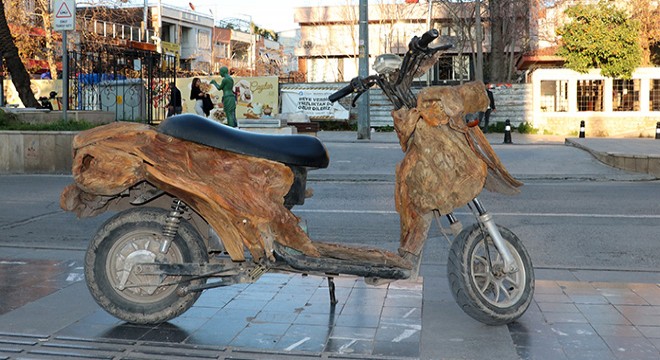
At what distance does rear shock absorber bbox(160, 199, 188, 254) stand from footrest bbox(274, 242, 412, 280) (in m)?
0.57

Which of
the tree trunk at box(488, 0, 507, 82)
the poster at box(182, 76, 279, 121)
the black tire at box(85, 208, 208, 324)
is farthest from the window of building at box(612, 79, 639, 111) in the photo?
the black tire at box(85, 208, 208, 324)

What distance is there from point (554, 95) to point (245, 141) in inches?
1044

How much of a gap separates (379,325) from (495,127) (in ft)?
84.9

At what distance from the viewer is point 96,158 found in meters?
4.48


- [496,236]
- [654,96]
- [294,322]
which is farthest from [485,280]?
[654,96]

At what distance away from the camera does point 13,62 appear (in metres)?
19.6

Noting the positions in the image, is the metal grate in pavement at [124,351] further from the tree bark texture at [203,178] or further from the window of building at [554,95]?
the window of building at [554,95]

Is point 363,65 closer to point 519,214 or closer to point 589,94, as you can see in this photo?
point 589,94

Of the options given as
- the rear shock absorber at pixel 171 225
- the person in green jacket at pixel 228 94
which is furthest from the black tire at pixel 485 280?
the person in green jacket at pixel 228 94

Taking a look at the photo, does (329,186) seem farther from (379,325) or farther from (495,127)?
(495,127)

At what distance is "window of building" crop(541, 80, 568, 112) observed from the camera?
29.4 meters

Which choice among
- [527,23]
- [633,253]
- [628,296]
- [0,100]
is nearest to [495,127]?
[527,23]

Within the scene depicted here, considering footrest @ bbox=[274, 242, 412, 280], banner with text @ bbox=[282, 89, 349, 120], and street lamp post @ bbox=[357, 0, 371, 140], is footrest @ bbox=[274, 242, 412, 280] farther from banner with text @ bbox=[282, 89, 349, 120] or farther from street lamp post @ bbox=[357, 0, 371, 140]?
banner with text @ bbox=[282, 89, 349, 120]

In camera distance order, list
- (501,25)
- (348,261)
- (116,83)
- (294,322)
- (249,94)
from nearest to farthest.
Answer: (348,261), (294,322), (116,83), (249,94), (501,25)
